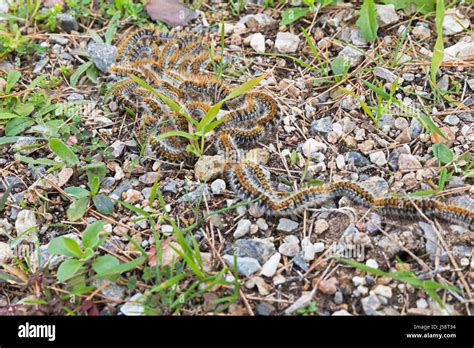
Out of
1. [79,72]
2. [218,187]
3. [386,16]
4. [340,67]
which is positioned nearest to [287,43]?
[340,67]

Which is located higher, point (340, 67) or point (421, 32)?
point (421, 32)

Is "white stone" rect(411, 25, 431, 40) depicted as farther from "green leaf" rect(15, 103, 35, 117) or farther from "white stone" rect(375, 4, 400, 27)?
"green leaf" rect(15, 103, 35, 117)

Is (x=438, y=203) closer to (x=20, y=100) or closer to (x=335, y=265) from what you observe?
(x=335, y=265)

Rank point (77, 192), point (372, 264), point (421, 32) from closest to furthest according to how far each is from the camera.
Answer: point (372, 264) → point (77, 192) → point (421, 32)

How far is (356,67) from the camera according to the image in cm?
464

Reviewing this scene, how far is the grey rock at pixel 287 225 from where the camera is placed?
11.9 feet

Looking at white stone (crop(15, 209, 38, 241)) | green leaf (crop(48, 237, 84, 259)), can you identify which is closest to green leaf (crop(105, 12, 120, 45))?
white stone (crop(15, 209, 38, 241))

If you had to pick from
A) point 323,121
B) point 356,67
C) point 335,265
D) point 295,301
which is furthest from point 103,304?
point 356,67

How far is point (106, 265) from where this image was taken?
3367 mm

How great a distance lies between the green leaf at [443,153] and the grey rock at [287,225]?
1.10 meters

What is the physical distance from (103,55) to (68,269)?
86.0 inches

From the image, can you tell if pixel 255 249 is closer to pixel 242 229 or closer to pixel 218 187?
pixel 242 229

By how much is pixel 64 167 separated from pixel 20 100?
3.12ft

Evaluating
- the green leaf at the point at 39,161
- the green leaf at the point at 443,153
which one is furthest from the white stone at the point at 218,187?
the green leaf at the point at 443,153
